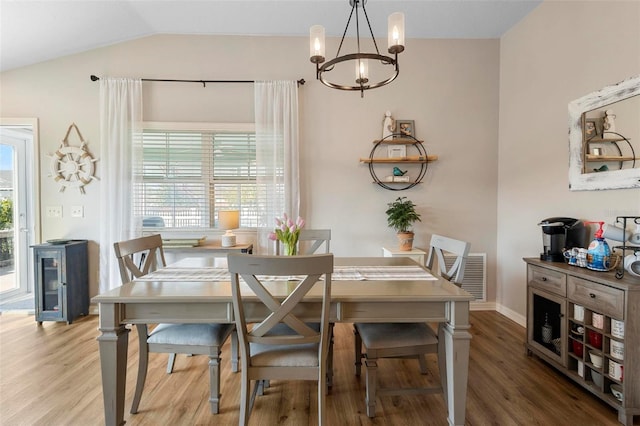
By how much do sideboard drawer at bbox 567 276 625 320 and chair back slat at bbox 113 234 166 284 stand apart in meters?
2.80

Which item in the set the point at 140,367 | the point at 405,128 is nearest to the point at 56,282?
the point at 140,367

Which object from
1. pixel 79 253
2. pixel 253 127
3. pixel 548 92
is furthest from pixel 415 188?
pixel 79 253

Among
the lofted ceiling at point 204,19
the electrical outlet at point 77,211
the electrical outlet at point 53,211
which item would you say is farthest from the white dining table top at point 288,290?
the lofted ceiling at point 204,19

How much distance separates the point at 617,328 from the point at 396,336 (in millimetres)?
1270

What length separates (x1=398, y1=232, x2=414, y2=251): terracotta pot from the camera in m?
3.22

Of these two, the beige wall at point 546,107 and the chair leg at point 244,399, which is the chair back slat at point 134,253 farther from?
the beige wall at point 546,107

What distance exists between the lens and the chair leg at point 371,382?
1.68 m

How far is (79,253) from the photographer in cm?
329

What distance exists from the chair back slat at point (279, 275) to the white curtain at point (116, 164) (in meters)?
2.55

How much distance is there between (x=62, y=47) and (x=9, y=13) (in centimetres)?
58

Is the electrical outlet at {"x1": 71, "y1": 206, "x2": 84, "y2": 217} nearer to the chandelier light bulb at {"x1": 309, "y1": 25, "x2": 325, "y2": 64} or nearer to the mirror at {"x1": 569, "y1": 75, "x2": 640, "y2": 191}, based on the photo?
the chandelier light bulb at {"x1": 309, "y1": 25, "x2": 325, "y2": 64}

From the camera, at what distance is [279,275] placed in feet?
4.20

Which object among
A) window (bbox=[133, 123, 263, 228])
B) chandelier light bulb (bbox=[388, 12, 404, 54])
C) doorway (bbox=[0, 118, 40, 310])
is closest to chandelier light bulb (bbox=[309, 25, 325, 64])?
chandelier light bulb (bbox=[388, 12, 404, 54])

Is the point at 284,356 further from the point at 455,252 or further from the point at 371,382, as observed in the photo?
the point at 455,252
